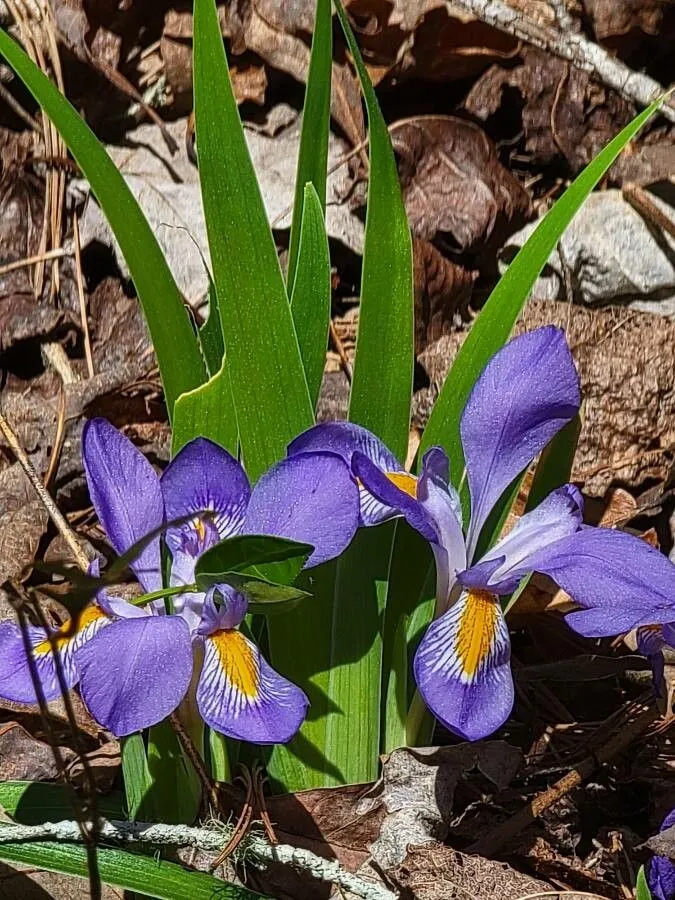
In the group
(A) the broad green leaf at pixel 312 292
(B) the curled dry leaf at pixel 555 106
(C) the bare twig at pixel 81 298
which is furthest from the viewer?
(B) the curled dry leaf at pixel 555 106

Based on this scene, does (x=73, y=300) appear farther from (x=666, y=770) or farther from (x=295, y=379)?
(x=666, y=770)

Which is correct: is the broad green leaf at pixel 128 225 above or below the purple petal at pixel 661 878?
above

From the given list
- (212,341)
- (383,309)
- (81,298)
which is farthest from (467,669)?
(81,298)

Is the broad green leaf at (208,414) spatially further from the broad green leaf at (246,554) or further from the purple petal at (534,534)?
the purple petal at (534,534)

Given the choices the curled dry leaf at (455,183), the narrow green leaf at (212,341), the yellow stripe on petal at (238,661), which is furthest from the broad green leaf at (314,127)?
the curled dry leaf at (455,183)

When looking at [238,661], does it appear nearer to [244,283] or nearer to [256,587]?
[256,587]

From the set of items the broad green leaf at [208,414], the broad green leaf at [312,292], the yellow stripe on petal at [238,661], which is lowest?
the yellow stripe on petal at [238,661]

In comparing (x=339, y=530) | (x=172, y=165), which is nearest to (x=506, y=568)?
(x=339, y=530)
